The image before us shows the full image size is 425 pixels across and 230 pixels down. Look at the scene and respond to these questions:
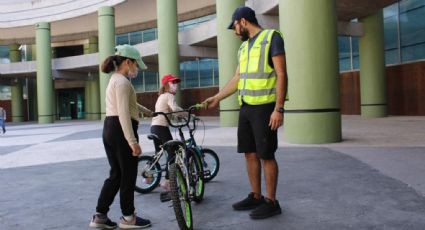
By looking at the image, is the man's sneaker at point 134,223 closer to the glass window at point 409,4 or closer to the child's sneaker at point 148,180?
the child's sneaker at point 148,180

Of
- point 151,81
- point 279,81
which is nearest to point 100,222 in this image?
point 279,81

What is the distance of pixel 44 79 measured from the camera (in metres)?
34.8

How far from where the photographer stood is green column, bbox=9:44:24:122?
43.5m

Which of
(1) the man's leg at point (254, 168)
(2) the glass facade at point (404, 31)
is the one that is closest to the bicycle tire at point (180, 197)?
(1) the man's leg at point (254, 168)

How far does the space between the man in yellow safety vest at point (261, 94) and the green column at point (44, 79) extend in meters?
33.2

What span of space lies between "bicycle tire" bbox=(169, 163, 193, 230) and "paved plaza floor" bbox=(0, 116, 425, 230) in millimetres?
235

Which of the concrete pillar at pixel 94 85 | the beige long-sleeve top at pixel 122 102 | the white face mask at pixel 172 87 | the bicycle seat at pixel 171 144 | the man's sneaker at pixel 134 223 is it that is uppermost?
the concrete pillar at pixel 94 85

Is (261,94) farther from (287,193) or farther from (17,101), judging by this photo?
(17,101)

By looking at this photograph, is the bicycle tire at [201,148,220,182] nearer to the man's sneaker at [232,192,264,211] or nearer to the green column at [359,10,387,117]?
the man's sneaker at [232,192,264,211]

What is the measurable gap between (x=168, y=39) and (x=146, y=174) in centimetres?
2008

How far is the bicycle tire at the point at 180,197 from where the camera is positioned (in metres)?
3.72

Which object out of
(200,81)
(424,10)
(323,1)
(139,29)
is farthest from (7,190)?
(139,29)

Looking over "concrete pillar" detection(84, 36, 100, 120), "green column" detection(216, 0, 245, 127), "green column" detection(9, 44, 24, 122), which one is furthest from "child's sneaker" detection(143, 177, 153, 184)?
"green column" detection(9, 44, 24, 122)

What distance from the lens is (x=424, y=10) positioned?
70.7 feet
